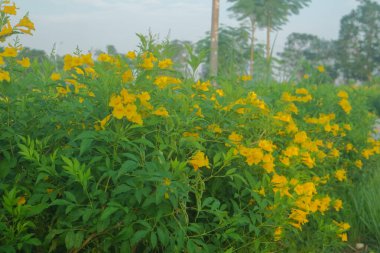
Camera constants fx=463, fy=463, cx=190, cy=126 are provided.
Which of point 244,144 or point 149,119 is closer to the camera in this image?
point 149,119

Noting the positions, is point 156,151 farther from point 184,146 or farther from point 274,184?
point 274,184

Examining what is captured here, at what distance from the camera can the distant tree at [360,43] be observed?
1618 inches

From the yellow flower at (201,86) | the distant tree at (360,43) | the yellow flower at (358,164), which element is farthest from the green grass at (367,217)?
the distant tree at (360,43)

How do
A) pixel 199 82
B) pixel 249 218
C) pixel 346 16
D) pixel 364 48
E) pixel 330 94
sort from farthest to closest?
1. pixel 346 16
2. pixel 364 48
3. pixel 330 94
4. pixel 199 82
5. pixel 249 218

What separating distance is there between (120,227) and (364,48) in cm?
4399

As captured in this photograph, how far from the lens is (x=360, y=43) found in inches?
1693

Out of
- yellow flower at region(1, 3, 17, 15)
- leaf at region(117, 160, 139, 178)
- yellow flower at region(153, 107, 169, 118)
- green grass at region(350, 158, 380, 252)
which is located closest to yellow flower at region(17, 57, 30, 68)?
yellow flower at region(1, 3, 17, 15)

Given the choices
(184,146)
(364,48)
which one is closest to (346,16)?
(364,48)

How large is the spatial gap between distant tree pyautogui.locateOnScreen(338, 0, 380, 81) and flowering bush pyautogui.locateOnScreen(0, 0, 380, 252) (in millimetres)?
40695

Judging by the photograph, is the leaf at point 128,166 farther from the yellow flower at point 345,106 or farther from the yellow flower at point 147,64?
the yellow flower at point 345,106

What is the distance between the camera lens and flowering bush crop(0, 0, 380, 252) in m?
1.88

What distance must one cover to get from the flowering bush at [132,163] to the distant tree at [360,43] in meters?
40.7

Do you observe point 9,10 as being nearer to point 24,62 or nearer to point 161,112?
point 24,62

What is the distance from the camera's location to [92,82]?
6.75ft
